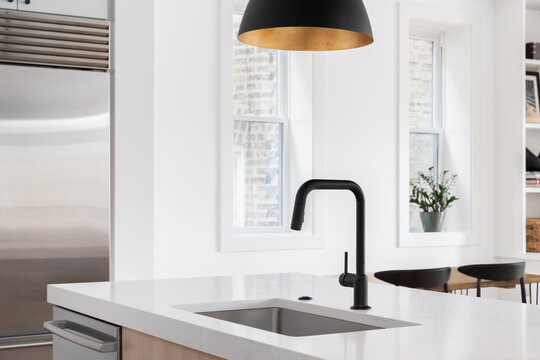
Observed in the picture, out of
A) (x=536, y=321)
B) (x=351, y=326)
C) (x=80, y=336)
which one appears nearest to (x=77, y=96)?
(x=80, y=336)

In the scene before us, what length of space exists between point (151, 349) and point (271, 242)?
104 inches

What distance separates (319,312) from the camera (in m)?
2.09

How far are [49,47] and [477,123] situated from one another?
319cm

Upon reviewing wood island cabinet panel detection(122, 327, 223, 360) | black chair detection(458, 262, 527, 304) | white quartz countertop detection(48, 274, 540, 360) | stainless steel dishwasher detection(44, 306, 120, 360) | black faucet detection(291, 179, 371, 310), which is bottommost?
black chair detection(458, 262, 527, 304)

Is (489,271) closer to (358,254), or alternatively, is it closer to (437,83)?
→ (437,83)

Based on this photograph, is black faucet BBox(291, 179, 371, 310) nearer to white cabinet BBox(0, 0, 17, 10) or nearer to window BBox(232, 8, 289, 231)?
white cabinet BBox(0, 0, 17, 10)

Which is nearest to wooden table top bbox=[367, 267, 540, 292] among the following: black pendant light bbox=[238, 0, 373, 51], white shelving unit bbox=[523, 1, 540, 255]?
white shelving unit bbox=[523, 1, 540, 255]

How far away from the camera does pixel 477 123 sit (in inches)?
214

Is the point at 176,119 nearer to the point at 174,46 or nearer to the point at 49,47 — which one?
the point at 174,46

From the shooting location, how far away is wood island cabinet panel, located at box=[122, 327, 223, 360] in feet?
5.78

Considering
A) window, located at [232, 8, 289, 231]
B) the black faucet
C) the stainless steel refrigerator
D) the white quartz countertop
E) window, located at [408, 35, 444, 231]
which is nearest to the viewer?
the white quartz countertop

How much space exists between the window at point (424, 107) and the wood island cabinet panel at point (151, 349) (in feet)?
11.8

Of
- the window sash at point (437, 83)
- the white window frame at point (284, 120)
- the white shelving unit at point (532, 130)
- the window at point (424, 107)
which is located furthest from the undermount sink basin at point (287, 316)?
the white shelving unit at point (532, 130)

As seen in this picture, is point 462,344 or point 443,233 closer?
point 462,344
